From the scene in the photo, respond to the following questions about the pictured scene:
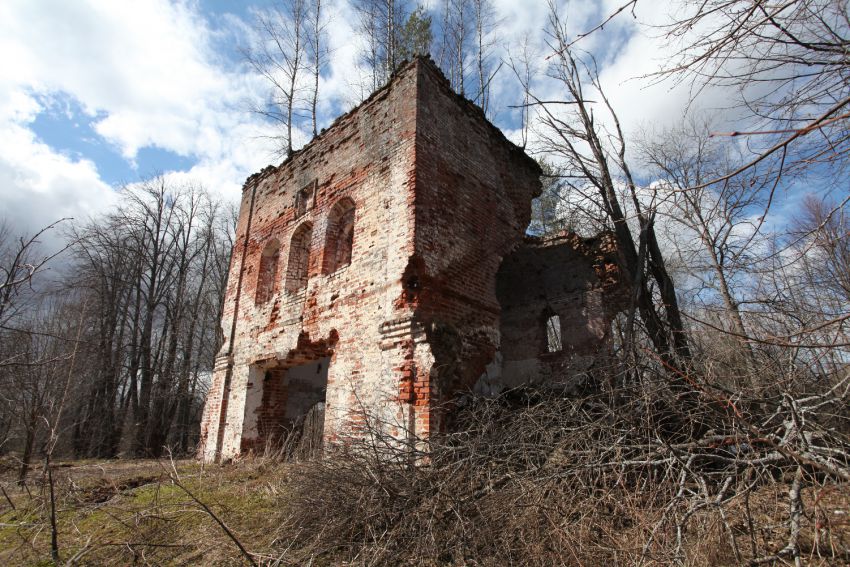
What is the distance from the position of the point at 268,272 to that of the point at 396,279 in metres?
4.65

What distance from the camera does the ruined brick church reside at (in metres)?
6.23

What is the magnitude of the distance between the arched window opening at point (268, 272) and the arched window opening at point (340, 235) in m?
1.97

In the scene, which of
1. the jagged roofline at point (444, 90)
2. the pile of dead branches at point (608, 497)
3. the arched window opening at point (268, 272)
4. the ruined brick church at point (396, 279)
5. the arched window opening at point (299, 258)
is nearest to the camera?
the pile of dead branches at point (608, 497)

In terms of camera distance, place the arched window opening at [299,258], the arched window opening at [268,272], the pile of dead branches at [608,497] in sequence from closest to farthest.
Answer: the pile of dead branches at [608,497], the arched window opening at [299,258], the arched window opening at [268,272]

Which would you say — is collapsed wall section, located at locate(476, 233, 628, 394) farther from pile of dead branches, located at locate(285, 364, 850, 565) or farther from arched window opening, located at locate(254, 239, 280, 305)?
arched window opening, located at locate(254, 239, 280, 305)

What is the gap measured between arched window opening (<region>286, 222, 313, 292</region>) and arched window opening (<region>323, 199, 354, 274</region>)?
814 mm

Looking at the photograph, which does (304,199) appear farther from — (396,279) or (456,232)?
(396,279)

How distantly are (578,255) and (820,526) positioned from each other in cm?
770

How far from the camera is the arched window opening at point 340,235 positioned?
8164 mm

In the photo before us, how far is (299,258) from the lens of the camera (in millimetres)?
9117

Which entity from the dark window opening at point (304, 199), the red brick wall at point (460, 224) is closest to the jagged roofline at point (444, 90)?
the red brick wall at point (460, 224)

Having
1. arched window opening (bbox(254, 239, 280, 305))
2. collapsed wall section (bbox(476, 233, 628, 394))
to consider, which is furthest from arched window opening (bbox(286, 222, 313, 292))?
collapsed wall section (bbox(476, 233, 628, 394))

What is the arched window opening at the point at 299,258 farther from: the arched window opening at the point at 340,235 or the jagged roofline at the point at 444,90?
the jagged roofline at the point at 444,90

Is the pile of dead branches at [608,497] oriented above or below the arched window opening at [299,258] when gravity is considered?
below
